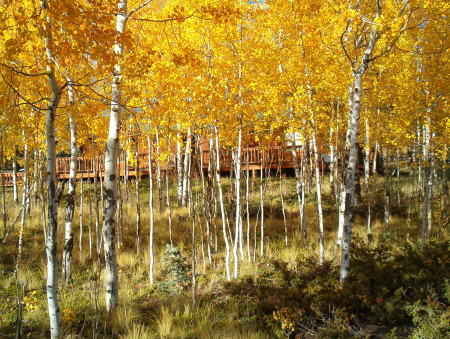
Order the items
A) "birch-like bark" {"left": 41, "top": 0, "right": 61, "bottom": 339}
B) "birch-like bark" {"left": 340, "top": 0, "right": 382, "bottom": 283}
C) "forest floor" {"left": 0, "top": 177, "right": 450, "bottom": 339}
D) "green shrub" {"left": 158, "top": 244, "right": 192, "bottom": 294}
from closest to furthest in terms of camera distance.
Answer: "birch-like bark" {"left": 41, "top": 0, "right": 61, "bottom": 339}
"forest floor" {"left": 0, "top": 177, "right": 450, "bottom": 339}
"birch-like bark" {"left": 340, "top": 0, "right": 382, "bottom": 283}
"green shrub" {"left": 158, "top": 244, "right": 192, "bottom": 294}

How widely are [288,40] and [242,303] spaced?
6.00m

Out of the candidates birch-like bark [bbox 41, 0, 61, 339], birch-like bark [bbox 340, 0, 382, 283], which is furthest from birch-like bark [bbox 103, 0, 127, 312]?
birch-like bark [bbox 340, 0, 382, 283]

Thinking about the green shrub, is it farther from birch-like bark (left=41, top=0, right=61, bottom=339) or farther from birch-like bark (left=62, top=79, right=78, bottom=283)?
birch-like bark (left=41, top=0, right=61, bottom=339)

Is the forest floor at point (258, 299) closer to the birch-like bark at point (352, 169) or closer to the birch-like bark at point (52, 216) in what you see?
the birch-like bark at point (352, 169)

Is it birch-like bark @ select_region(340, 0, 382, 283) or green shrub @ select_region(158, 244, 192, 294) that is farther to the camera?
green shrub @ select_region(158, 244, 192, 294)

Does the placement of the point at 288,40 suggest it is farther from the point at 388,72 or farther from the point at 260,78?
the point at 388,72

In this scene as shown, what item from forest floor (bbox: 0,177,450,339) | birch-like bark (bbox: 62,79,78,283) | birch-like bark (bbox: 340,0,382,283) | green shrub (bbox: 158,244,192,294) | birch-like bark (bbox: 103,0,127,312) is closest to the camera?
forest floor (bbox: 0,177,450,339)

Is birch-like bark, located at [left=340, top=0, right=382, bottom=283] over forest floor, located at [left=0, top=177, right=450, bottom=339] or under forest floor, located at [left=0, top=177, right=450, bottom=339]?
over

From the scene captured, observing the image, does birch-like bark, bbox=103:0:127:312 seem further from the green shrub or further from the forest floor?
the green shrub

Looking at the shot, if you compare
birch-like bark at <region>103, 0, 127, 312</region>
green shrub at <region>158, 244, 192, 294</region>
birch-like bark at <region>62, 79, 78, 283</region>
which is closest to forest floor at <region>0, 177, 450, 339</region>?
green shrub at <region>158, 244, 192, 294</region>

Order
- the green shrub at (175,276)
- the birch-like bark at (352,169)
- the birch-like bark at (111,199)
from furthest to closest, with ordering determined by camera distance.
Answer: the green shrub at (175,276) < the birch-like bark at (111,199) < the birch-like bark at (352,169)

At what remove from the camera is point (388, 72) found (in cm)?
926

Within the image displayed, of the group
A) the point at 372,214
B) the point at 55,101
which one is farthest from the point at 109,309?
the point at 372,214

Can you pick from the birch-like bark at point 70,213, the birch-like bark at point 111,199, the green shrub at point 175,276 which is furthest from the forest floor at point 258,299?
the birch-like bark at point 70,213
